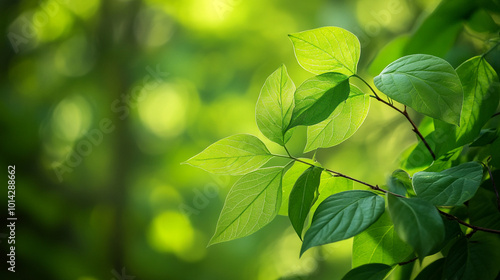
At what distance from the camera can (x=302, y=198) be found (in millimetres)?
206

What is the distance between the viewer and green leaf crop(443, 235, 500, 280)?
20cm

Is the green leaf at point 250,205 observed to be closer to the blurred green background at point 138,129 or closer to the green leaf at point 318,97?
the green leaf at point 318,97

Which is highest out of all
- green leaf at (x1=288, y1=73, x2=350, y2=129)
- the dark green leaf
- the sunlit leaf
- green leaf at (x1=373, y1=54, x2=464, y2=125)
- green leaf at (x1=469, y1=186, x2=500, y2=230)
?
the sunlit leaf

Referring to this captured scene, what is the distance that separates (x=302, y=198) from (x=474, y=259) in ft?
0.31

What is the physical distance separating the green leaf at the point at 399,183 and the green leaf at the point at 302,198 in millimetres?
37

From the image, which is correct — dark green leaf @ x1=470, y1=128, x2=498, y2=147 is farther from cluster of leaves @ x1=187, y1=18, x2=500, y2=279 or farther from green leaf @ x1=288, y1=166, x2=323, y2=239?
green leaf @ x1=288, y1=166, x2=323, y2=239

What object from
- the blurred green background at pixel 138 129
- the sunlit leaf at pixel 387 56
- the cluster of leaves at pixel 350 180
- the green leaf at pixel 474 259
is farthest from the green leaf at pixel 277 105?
the blurred green background at pixel 138 129

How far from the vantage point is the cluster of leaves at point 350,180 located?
0.59 ft

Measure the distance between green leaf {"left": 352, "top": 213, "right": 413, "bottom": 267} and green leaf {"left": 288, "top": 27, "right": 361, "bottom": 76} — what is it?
0.09 m

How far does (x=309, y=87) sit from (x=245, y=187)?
6 cm

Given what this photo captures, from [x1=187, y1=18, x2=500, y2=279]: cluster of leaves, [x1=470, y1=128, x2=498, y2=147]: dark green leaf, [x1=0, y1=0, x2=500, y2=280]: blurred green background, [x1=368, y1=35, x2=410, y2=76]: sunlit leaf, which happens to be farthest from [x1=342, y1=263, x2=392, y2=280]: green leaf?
[x1=0, y1=0, x2=500, y2=280]: blurred green background

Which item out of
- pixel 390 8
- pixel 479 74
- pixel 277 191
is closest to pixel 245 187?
pixel 277 191

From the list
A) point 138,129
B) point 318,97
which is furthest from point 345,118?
point 138,129

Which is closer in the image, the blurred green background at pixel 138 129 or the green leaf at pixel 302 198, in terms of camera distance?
the green leaf at pixel 302 198
